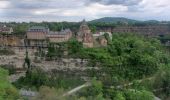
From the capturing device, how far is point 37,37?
174 feet

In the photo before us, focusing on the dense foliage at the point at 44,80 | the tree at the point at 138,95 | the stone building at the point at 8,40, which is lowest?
the dense foliage at the point at 44,80

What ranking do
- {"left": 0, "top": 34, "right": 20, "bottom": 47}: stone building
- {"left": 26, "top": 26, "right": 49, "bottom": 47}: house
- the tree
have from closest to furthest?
the tree < {"left": 0, "top": 34, "right": 20, "bottom": 47}: stone building < {"left": 26, "top": 26, "right": 49, "bottom": 47}: house

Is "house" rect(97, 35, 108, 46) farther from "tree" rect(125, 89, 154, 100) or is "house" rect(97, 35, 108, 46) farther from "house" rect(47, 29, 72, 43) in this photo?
"tree" rect(125, 89, 154, 100)

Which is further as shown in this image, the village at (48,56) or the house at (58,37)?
the house at (58,37)

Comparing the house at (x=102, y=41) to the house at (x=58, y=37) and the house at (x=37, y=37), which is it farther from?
the house at (x=37, y=37)

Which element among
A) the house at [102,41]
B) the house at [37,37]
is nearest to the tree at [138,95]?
the house at [102,41]

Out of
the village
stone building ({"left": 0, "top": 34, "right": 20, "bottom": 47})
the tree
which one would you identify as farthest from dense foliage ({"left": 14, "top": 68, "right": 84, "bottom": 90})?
stone building ({"left": 0, "top": 34, "right": 20, "bottom": 47})

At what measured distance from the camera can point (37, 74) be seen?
137 ft

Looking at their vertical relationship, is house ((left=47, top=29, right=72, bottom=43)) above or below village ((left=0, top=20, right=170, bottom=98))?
above

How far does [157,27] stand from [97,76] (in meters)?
42.3

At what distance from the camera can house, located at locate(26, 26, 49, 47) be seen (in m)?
51.5

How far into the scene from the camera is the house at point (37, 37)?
51.5 meters

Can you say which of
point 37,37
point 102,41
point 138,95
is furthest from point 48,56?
point 138,95

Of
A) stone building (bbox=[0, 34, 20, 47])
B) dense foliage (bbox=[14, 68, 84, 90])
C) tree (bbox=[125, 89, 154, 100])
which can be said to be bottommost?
dense foliage (bbox=[14, 68, 84, 90])
